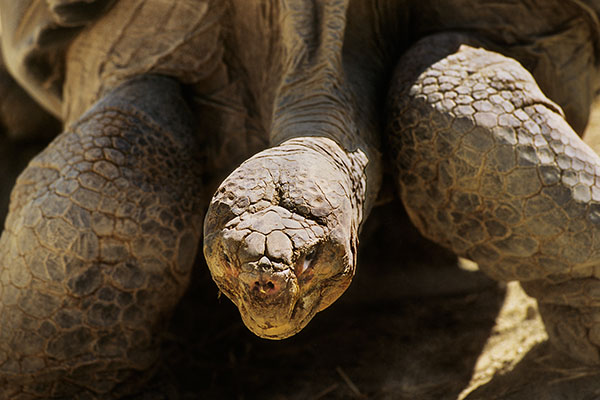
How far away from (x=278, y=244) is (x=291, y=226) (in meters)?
0.06

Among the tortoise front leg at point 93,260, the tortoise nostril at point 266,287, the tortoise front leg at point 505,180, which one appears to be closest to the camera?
the tortoise nostril at point 266,287

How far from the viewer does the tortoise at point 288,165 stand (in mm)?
1438

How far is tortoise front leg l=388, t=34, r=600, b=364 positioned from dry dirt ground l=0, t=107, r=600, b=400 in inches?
10.8

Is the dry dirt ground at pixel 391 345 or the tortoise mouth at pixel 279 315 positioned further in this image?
the dry dirt ground at pixel 391 345

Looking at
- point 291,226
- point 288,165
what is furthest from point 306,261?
point 288,165

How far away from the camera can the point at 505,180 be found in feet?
5.68

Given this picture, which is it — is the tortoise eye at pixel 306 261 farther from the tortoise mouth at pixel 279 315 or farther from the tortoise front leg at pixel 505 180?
the tortoise front leg at pixel 505 180

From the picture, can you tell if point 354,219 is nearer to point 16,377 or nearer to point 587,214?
point 587,214

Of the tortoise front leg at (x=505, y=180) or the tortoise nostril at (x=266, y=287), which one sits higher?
the tortoise nostril at (x=266, y=287)

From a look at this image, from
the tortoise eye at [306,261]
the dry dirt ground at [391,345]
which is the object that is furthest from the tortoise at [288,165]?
the dry dirt ground at [391,345]

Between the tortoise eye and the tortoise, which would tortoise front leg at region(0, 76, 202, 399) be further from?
the tortoise eye

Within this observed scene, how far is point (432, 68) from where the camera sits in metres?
1.96

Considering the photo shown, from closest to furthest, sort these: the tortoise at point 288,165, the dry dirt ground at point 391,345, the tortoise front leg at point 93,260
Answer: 1. the tortoise at point 288,165
2. the tortoise front leg at point 93,260
3. the dry dirt ground at point 391,345

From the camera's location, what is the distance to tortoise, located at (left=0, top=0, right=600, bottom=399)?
1438mm
